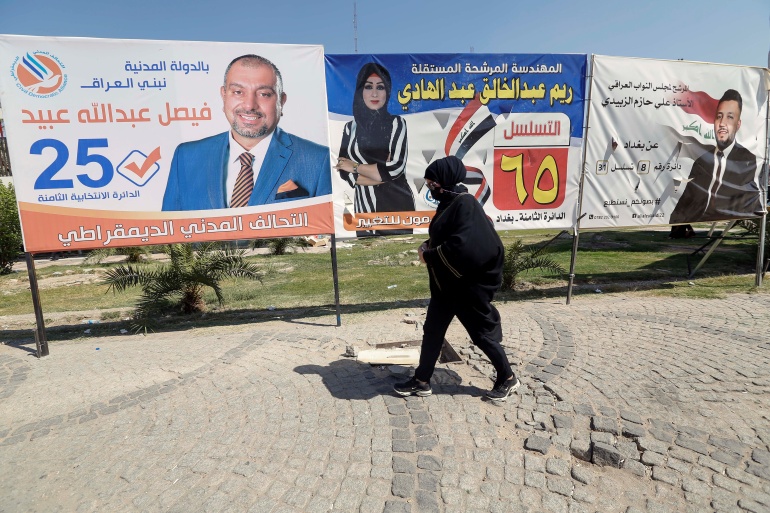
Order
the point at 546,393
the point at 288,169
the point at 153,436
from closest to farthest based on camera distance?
1. the point at 153,436
2. the point at 546,393
3. the point at 288,169

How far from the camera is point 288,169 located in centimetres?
577

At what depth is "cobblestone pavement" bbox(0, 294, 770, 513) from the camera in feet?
8.57

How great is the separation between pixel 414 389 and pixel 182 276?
4402 millimetres

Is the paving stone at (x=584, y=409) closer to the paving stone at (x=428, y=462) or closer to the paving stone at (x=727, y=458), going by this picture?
the paving stone at (x=727, y=458)

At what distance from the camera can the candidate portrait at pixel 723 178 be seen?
274 inches

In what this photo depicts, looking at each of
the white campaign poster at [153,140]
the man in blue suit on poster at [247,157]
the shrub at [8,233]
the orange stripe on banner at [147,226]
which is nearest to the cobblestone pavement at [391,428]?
the orange stripe on banner at [147,226]

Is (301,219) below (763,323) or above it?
above

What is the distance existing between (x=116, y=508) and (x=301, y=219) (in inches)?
150

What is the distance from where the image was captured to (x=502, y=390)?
3572 mm

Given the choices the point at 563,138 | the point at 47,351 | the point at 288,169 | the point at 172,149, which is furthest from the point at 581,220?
the point at 47,351

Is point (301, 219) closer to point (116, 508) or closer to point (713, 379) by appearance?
point (116, 508)

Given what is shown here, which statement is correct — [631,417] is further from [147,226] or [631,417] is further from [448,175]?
[147,226]

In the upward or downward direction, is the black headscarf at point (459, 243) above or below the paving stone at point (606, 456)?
above

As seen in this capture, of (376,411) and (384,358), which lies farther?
(384,358)
